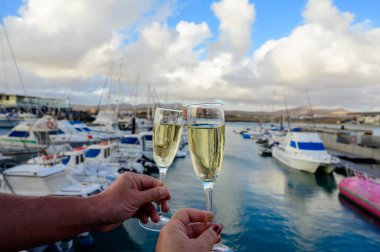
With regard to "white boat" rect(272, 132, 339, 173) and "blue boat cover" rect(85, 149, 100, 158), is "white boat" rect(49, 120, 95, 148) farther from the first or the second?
"white boat" rect(272, 132, 339, 173)

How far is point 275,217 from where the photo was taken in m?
10.9

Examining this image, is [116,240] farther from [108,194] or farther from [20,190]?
[108,194]

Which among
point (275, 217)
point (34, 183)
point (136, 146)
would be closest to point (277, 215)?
point (275, 217)

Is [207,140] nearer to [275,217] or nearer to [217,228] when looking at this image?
[217,228]

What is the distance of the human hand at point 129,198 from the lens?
33.7 inches

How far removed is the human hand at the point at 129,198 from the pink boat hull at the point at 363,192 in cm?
1322

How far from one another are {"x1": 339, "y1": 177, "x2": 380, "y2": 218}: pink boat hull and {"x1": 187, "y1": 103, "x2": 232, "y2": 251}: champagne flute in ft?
43.0

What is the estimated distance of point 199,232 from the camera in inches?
35.3

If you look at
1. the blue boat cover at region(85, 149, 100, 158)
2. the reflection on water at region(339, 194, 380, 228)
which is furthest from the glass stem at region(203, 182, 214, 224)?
the blue boat cover at region(85, 149, 100, 158)

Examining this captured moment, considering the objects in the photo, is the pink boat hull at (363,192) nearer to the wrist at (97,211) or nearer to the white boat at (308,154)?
the white boat at (308,154)

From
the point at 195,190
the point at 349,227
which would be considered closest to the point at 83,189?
the point at 195,190

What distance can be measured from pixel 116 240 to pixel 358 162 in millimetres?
21313

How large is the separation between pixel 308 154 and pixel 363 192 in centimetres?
771

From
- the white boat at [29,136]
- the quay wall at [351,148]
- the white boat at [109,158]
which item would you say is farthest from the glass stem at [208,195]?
the quay wall at [351,148]
